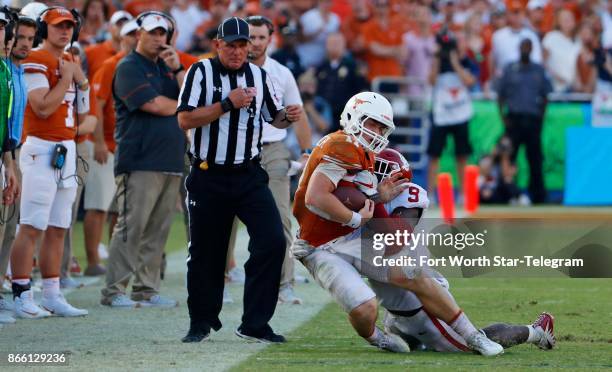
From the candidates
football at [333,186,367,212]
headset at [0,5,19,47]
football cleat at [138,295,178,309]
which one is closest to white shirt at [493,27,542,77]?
football cleat at [138,295,178,309]

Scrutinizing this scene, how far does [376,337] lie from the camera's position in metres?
7.47

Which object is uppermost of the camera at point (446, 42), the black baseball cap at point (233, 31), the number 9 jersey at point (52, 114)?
the camera at point (446, 42)

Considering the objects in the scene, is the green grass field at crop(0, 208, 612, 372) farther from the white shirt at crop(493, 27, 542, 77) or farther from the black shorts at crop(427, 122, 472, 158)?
the white shirt at crop(493, 27, 542, 77)

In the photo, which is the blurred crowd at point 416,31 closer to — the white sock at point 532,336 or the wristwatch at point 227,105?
the wristwatch at point 227,105

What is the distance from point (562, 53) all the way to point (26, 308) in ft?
41.1

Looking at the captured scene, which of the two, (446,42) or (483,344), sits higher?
(446,42)

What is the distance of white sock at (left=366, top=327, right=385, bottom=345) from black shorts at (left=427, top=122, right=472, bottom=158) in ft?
37.2

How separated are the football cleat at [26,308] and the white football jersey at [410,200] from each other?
2.76m

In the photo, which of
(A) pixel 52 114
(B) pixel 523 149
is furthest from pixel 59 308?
(B) pixel 523 149

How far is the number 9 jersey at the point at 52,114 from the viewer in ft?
30.0

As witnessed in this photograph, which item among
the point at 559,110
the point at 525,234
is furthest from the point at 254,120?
the point at 559,110

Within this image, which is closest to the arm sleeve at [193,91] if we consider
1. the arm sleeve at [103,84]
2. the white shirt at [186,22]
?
the arm sleeve at [103,84]

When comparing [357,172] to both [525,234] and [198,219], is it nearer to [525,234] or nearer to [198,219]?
[198,219]

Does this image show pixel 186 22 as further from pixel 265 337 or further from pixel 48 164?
pixel 265 337
